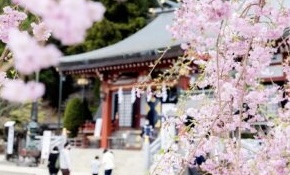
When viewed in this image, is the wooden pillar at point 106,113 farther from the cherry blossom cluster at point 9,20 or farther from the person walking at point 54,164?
the cherry blossom cluster at point 9,20

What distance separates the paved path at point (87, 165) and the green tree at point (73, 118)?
14.5 feet

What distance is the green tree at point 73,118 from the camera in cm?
2248

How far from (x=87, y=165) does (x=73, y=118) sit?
703cm

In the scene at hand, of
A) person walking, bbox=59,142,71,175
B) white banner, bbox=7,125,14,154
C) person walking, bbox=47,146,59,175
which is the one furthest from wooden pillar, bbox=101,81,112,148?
person walking, bbox=59,142,71,175

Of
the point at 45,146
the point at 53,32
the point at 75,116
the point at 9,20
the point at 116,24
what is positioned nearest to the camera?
the point at 53,32

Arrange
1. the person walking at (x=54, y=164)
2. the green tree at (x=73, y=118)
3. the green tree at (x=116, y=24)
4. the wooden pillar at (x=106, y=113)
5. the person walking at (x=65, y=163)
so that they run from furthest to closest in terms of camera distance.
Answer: the green tree at (x=116, y=24) < the green tree at (x=73, y=118) < the wooden pillar at (x=106, y=113) < the person walking at (x=54, y=164) < the person walking at (x=65, y=163)

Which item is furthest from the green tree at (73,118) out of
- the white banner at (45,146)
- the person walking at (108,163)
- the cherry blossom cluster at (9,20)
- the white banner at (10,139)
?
the cherry blossom cluster at (9,20)

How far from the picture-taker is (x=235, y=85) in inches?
146

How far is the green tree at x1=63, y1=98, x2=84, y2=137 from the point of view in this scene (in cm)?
2248

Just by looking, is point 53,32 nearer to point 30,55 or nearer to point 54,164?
point 30,55

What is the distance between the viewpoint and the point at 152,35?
19391 mm

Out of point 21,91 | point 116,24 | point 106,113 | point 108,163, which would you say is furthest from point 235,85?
point 116,24

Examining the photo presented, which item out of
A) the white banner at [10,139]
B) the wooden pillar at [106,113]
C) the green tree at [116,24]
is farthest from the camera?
the green tree at [116,24]

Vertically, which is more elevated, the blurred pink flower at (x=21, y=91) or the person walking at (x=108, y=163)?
Result: the blurred pink flower at (x=21, y=91)
